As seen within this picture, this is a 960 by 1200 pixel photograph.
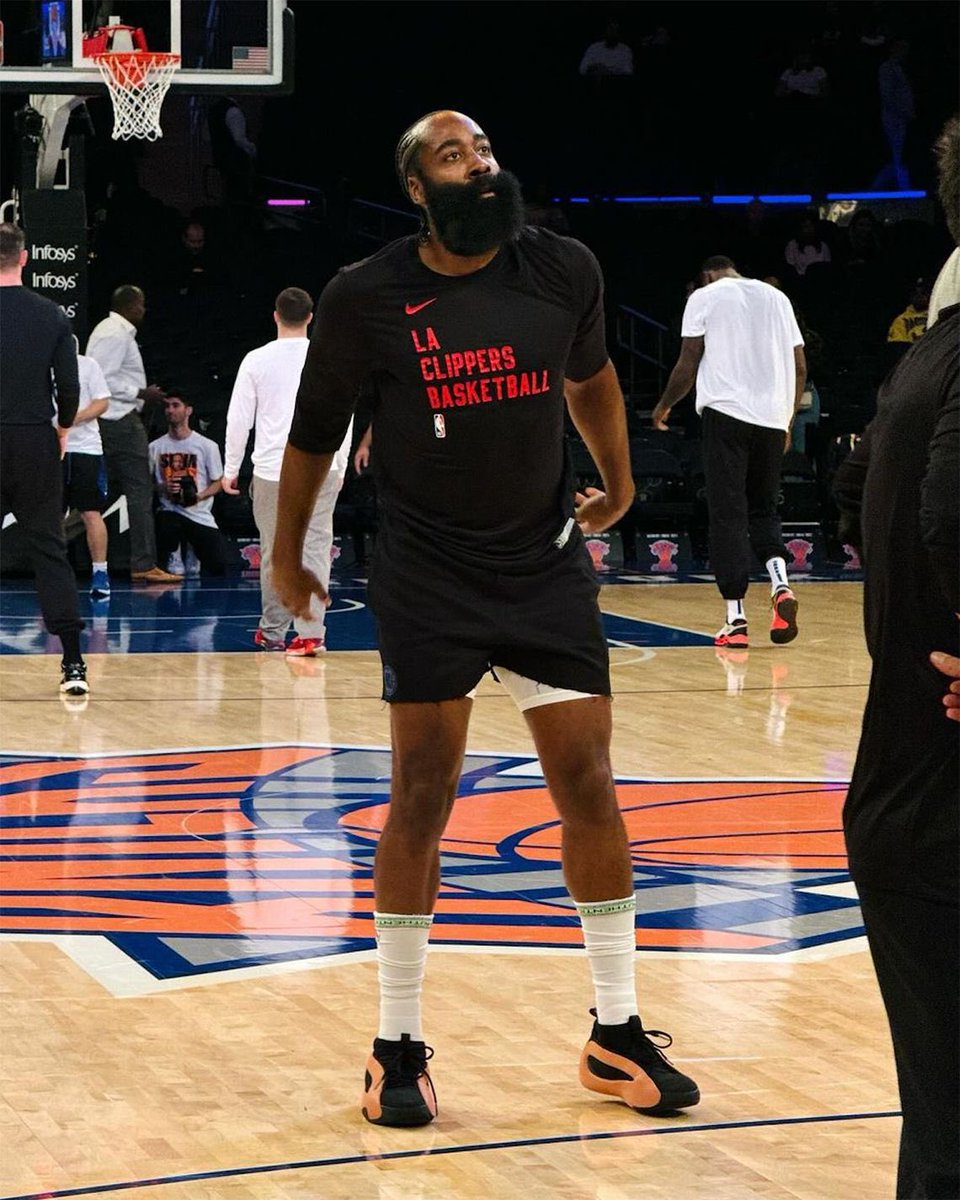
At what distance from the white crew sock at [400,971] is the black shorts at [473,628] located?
40 centimetres

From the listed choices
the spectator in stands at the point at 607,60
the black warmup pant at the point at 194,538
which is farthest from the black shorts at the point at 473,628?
the spectator in stands at the point at 607,60

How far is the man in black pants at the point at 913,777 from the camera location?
93.4 inches

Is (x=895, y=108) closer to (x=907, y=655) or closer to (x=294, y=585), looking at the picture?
(x=294, y=585)

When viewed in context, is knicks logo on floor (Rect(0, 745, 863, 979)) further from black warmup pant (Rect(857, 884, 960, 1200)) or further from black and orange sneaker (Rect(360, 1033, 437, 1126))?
black warmup pant (Rect(857, 884, 960, 1200))

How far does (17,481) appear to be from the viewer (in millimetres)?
8477

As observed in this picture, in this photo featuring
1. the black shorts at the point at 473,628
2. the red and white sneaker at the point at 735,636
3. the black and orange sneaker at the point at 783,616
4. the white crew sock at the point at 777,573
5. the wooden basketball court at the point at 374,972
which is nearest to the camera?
the wooden basketball court at the point at 374,972

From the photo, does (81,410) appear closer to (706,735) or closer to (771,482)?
(771,482)

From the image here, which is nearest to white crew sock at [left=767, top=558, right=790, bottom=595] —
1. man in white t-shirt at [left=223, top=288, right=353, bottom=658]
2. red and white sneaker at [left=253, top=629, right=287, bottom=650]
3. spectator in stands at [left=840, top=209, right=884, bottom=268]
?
man in white t-shirt at [left=223, top=288, right=353, bottom=658]

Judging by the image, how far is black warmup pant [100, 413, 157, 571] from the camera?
13484 mm

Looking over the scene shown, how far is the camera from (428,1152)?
343cm

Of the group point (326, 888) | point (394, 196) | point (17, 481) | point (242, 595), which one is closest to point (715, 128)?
point (394, 196)

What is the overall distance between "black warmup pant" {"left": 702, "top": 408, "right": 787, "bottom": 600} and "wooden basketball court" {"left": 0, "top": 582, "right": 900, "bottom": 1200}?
199 cm

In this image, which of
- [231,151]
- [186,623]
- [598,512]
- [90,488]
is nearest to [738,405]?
[186,623]

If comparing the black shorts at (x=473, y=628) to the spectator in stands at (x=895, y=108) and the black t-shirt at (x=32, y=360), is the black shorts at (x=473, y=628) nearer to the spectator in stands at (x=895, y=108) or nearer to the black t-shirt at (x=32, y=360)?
the black t-shirt at (x=32, y=360)
